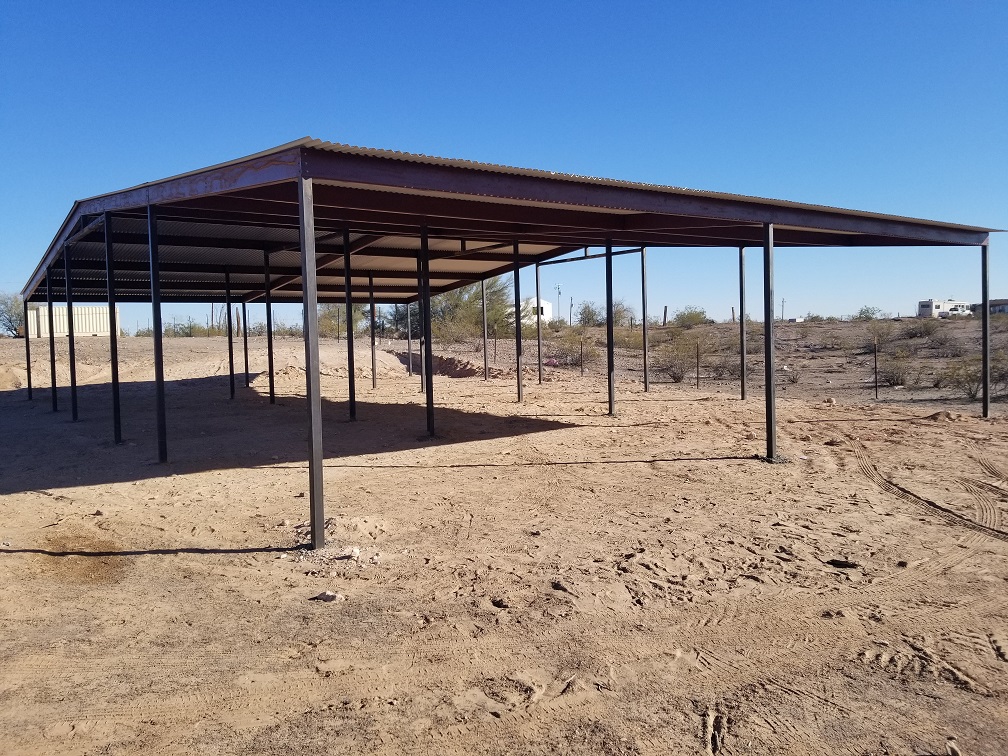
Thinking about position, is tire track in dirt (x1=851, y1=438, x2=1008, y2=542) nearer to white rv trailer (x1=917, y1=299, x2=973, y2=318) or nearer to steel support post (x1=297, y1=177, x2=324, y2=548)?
steel support post (x1=297, y1=177, x2=324, y2=548)

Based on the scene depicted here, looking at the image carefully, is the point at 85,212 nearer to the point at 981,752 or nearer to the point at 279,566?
the point at 279,566

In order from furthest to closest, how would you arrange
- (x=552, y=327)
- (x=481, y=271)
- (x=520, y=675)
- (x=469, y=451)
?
(x=552, y=327) < (x=481, y=271) < (x=469, y=451) < (x=520, y=675)

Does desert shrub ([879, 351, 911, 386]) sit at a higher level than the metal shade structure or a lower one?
lower

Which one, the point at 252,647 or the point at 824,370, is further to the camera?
the point at 824,370

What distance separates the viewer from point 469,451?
10633 millimetres

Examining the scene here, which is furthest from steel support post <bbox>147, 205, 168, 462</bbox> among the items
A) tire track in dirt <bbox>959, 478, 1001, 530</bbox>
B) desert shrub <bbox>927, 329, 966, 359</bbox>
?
desert shrub <bbox>927, 329, 966, 359</bbox>

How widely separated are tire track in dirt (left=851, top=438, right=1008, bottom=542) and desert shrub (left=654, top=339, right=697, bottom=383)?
14.9 meters

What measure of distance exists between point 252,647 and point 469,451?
21.6 feet

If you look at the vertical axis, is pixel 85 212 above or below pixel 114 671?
above

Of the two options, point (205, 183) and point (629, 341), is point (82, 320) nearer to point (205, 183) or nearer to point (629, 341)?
point (629, 341)

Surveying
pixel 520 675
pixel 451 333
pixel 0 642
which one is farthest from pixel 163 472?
pixel 451 333

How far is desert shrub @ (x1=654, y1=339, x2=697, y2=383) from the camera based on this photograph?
2447cm

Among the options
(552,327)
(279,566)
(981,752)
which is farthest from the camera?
(552,327)

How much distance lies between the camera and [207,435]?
12.6m
